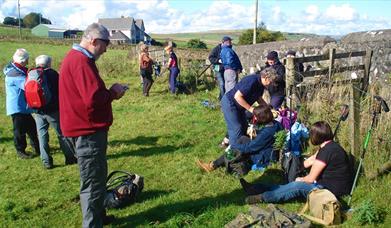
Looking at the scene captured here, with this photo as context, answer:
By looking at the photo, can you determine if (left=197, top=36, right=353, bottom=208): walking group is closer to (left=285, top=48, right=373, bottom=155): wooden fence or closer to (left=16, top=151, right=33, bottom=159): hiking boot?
(left=285, top=48, right=373, bottom=155): wooden fence

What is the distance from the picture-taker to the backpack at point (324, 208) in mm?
4707

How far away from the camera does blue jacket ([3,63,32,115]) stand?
25.1 feet

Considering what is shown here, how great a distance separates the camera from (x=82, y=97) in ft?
13.6

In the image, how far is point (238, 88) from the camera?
656 cm

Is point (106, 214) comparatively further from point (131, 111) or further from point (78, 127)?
point (131, 111)

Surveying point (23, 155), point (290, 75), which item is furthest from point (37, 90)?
point (290, 75)

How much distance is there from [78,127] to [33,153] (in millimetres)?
4488

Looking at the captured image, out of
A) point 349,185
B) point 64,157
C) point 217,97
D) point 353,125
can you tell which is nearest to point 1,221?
point 64,157

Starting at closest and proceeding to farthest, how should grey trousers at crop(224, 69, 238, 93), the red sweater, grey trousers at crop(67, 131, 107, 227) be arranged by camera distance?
the red sweater → grey trousers at crop(67, 131, 107, 227) → grey trousers at crop(224, 69, 238, 93)

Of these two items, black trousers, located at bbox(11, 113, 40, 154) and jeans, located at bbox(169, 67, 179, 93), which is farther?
jeans, located at bbox(169, 67, 179, 93)

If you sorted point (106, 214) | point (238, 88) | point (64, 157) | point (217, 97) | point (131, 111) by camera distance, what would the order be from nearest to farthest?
point (106, 214)
point (238, 88)
point (64, 157)
point (131, 111)
point (217, 97)

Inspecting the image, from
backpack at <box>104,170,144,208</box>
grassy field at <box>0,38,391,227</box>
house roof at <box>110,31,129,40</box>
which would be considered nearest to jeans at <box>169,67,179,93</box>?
grassy field at <box>0,38,391,227</box>

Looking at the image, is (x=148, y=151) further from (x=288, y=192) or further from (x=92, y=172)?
(x=92, y=172)

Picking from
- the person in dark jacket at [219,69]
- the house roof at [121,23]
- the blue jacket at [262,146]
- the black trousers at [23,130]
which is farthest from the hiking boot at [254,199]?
the house roof at [121,23]
